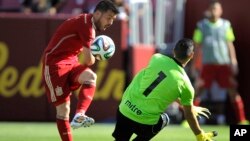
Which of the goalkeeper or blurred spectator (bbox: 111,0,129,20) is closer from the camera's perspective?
the goalkeeper

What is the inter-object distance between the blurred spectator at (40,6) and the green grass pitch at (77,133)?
2.82m

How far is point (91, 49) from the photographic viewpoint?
11.0m

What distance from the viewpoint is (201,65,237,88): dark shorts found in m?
17.3

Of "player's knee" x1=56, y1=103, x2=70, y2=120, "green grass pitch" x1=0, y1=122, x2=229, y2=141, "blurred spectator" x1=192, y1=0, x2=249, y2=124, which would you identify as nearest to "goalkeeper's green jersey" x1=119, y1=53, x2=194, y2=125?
"player's knee" x1=56, y1=103, x2=70, y2=120

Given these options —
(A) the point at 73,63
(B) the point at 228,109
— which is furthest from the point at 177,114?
(A) the point at 73,63

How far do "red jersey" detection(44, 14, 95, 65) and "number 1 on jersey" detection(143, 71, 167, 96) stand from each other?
1574mm

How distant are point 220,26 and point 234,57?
2.27ft

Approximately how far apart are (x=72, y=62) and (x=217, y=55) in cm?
689

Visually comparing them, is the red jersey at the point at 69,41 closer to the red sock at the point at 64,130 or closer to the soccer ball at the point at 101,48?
the soccer ball at the point at 101,48

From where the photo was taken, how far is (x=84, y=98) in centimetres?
1060

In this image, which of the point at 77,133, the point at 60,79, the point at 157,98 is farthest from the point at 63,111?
the point at 77,133

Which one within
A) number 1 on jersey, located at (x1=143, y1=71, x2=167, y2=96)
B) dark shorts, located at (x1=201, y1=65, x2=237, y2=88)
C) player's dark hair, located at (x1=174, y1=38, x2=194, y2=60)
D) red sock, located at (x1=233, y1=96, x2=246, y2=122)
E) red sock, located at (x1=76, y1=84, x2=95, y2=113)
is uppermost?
player's dark hair, located at (x1=174, y1=38, x2=194, y2=60)

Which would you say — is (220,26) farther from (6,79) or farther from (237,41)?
(6,79)

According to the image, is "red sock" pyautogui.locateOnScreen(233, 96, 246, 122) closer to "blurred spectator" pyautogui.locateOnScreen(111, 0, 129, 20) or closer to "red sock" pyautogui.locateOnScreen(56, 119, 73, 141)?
"blurred spectator" pyautogui.locateOnScreen(111, 0, 129, 20)
